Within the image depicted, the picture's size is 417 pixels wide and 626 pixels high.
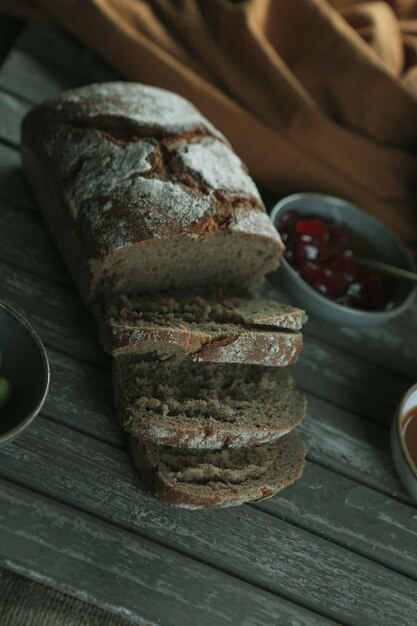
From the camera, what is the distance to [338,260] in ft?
8.89

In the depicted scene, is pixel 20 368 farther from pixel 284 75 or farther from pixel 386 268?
pixel 284 75

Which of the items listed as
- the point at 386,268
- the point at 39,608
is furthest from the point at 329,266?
the point at 39,608

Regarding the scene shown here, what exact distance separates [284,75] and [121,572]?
A: 6.03ft

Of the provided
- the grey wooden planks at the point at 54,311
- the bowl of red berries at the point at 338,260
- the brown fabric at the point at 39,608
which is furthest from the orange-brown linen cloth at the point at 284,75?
the brown fabric at the point at 39,608

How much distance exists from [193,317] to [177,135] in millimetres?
573

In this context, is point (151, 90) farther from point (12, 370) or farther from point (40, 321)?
point (12, 370)

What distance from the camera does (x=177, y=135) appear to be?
7.72ft

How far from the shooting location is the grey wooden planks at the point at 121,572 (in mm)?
1836

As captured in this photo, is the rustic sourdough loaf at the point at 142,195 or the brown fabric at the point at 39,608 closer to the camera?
the brown fabric at the point at 39,608

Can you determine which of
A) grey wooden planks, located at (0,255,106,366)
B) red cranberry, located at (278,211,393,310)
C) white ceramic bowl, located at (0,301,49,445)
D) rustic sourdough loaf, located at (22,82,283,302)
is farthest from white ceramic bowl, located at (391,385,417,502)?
white ceramic bowl, located at (0,301,49,445)

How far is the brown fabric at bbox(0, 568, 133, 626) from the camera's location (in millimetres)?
1918

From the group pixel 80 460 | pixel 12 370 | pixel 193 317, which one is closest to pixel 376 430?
pixel 193 317

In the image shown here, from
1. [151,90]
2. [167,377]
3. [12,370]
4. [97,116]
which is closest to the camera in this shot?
[12,370]

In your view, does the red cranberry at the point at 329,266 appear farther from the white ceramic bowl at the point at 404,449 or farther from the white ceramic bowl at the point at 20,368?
the white ceramic bowl at the point at 20,368
